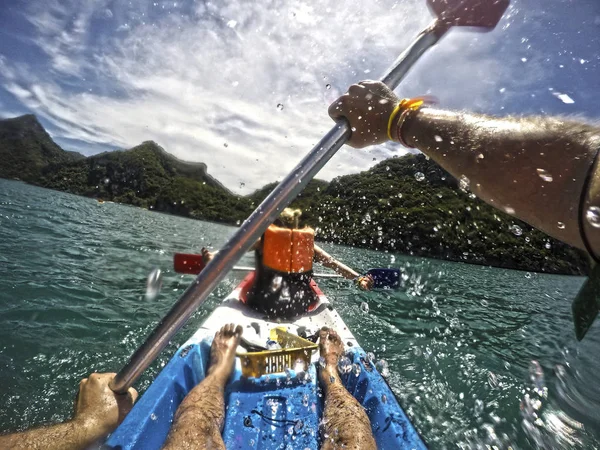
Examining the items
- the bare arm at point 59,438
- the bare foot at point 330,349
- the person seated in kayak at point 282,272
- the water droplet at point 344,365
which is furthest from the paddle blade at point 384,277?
the bare arm at point 59,438

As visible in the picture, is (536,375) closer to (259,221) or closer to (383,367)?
(383,367)

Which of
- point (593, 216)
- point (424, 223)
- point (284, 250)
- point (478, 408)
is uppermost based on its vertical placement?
point (424, 223)

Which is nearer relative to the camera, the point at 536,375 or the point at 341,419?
the point at 341,419

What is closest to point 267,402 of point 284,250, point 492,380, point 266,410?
point 266,410

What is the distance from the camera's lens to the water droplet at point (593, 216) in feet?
2.54

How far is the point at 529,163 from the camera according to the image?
0.88 metres

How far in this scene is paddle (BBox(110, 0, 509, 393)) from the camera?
140 cm

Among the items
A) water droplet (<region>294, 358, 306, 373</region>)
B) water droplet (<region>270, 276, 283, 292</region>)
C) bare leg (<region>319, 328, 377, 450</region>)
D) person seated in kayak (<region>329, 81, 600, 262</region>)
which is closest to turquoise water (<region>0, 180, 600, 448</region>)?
bare leg (<region>319, 328, 377, 450</region>)

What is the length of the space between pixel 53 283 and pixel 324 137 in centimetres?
756

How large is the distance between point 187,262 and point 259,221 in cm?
416

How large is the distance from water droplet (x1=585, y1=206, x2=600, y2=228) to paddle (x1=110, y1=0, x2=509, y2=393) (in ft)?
3.09

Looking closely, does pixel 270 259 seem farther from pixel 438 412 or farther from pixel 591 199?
pixel 591 199

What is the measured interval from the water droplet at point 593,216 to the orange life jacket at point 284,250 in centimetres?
429

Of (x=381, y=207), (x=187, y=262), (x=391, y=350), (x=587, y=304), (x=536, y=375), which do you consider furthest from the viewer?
(x=381, y=207)
